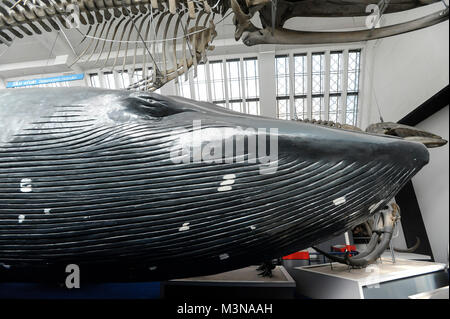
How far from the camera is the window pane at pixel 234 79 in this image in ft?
33.1

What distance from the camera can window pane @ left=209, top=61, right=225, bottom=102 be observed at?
33.1 ft

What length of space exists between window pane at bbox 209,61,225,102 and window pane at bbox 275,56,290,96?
2.17 m

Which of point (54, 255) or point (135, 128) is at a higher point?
point (135, 128)

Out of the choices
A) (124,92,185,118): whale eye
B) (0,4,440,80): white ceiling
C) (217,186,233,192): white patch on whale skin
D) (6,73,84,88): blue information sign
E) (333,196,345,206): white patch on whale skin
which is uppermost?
(0,4,440,80): white ceiling

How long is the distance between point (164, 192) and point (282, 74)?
34.9 feet

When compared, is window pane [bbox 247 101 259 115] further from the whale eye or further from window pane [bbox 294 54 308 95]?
the whale eye

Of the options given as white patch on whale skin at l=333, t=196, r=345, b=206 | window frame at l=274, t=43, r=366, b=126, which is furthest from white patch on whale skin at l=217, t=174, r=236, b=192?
window frame at l=274, t=43, r=366, b=126

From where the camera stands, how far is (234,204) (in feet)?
1.87

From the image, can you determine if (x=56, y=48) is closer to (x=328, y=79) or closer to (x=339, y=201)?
(x=339, y=201)

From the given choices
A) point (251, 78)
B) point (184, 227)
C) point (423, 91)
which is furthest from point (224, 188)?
point (251, 78)

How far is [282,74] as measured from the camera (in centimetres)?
1037
